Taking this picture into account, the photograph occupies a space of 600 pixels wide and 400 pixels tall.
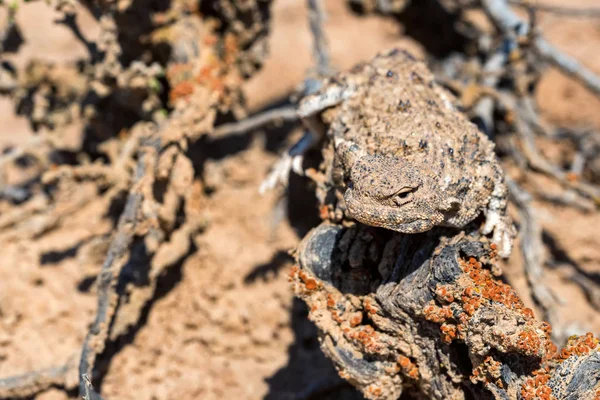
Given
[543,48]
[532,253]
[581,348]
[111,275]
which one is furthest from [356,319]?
[543,48]

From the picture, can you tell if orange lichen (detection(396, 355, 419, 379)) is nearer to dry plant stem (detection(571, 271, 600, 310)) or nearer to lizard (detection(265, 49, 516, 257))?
lizard (detection(265, 49, 516, 257))

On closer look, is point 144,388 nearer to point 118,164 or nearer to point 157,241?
point 157,241

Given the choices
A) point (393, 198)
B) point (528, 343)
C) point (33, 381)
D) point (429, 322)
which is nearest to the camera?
point (528, 343)

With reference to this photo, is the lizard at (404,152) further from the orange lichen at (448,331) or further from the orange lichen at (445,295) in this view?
the orange lichen at (448,331)

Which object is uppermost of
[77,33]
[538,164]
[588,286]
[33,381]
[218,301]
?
[77,33]

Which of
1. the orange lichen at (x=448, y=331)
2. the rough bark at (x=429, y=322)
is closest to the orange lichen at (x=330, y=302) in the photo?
the rough bark at (x=429, y=322)

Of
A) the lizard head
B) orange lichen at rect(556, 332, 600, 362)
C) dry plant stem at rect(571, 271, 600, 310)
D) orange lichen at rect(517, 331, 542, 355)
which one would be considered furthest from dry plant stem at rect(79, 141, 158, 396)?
dry plant stem at rect(571, 271, 600, 310)

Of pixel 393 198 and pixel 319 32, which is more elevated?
pixel 393 198

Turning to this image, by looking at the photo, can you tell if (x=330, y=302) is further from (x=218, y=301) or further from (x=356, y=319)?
(x=218, y=301)
